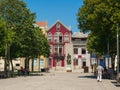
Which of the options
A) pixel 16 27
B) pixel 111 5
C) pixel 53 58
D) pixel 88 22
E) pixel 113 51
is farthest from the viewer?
pixel 53 58

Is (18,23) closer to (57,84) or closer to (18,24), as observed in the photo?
(18,24)

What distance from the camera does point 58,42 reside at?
407 feet

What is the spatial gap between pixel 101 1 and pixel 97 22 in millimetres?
2427

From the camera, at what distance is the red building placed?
404 ft

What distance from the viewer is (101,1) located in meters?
48.0

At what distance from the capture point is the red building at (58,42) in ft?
404

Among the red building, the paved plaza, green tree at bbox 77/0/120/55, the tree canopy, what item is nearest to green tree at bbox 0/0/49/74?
the tree canopy

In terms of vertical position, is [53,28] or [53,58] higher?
[53,28]

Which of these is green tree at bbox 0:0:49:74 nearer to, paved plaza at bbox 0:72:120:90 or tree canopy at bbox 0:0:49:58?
tree canopy at bbox 0:0:49:58

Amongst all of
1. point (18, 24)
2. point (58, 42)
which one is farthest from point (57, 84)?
point (58, 42)

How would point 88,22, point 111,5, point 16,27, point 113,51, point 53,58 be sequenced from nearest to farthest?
point 111,5 < point 88,22 < point 113,51 < point 16,27 < point 53,58

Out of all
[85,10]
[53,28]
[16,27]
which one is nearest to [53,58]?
[53,28]

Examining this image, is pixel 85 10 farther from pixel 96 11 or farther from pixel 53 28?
pixel 53 28

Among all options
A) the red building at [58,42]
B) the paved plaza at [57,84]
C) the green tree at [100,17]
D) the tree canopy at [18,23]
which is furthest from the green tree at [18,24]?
the red building at [58,42]
